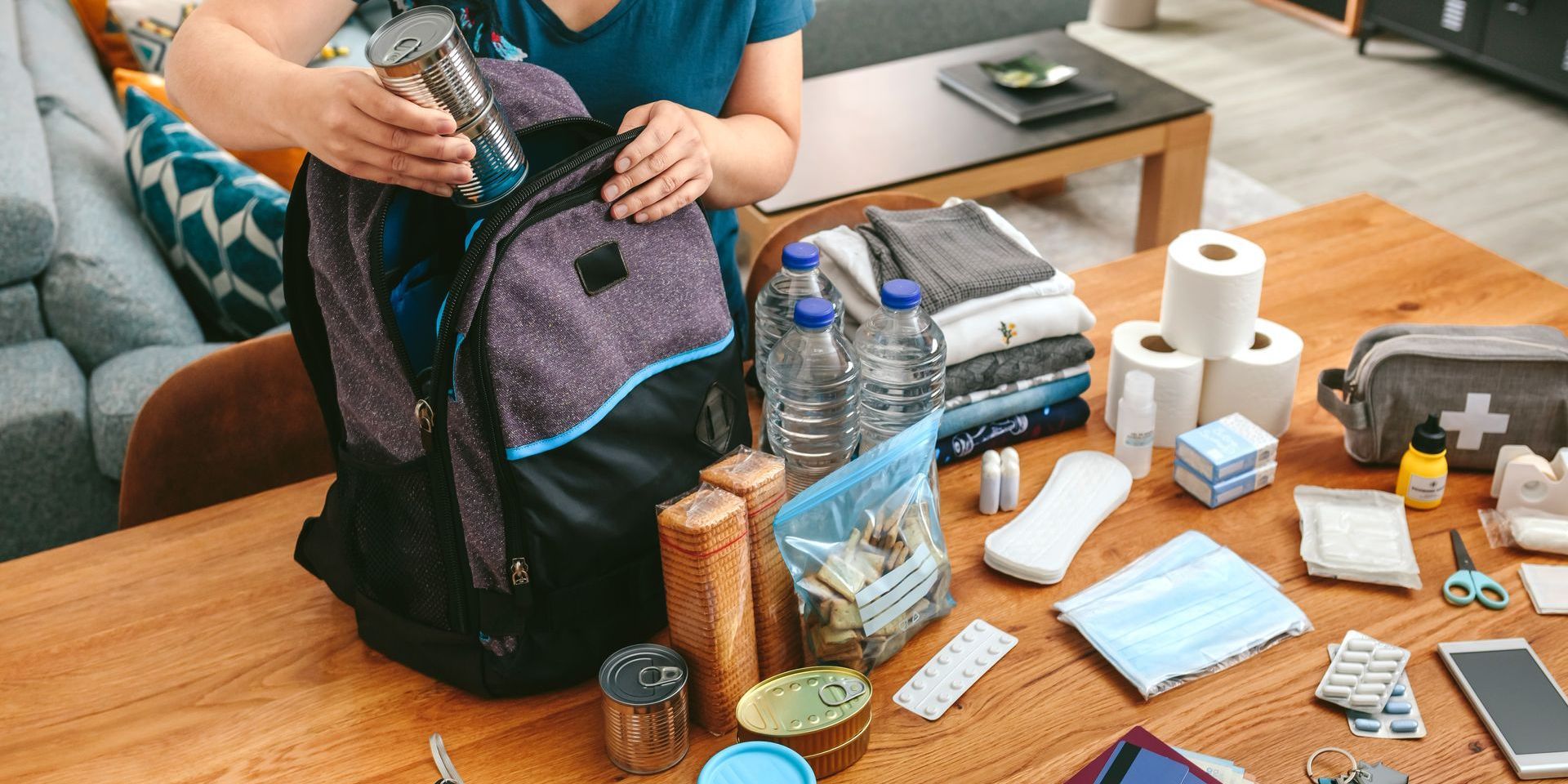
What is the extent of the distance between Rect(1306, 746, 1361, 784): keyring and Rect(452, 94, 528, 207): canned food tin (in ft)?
2.40

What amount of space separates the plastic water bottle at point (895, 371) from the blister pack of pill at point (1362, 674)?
15.9 inches

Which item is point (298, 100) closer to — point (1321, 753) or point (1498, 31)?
point (1321, 753)


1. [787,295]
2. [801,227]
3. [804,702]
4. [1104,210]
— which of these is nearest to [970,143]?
[1104,210]

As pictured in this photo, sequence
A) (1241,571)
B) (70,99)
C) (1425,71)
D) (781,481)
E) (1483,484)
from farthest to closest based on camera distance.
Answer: (1425,71), (70,99), (1483,484), (1241,571), (781,481)

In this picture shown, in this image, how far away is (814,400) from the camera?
108 cm

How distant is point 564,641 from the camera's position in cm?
98

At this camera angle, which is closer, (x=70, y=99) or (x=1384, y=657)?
(x=1384, y=657)

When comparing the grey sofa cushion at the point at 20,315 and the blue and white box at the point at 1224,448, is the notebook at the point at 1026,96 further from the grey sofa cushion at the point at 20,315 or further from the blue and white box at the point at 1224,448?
the grey sofa cushion at the point at 20,315

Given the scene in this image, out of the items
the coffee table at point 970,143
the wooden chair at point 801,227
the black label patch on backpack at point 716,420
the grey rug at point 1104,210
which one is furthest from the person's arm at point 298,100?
the grey rug at point 1104,210

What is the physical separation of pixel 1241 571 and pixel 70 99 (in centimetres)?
248

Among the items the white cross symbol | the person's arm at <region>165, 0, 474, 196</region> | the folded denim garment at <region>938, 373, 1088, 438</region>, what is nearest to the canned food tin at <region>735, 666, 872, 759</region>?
the folded denim garment at <region>938, 373, 1088, 438</region>

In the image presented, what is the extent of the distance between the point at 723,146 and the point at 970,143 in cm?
165

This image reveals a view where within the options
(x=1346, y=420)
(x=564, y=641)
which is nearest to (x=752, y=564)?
(x=564, y=641)

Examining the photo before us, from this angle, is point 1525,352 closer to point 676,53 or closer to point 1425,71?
point 676,53
